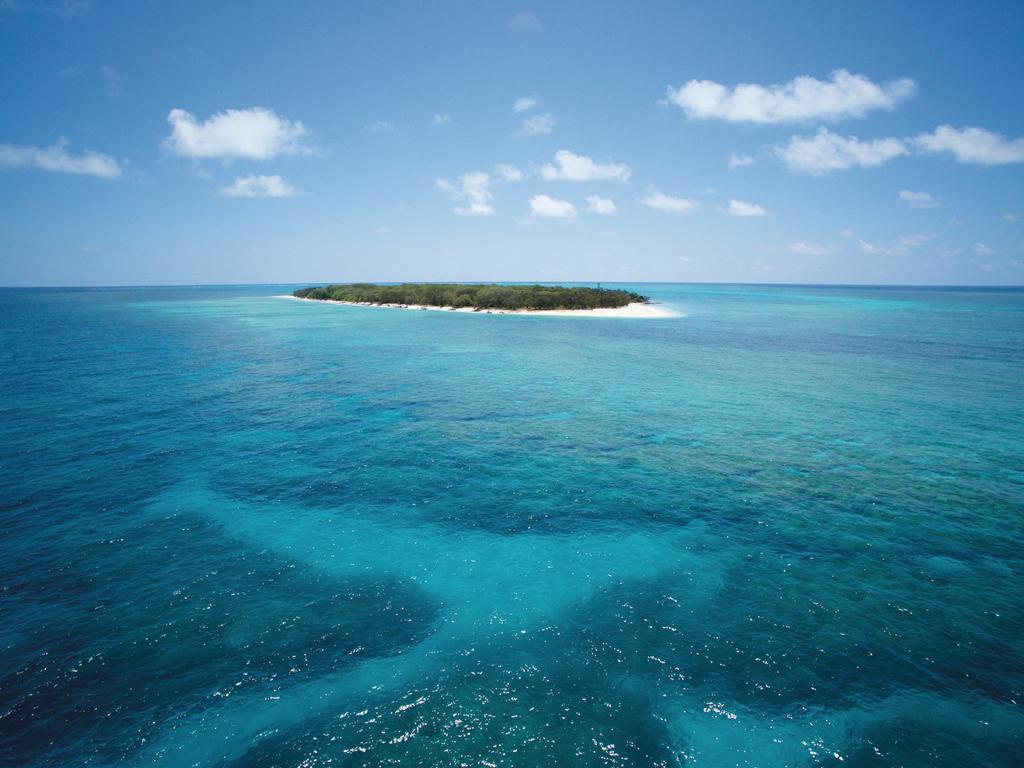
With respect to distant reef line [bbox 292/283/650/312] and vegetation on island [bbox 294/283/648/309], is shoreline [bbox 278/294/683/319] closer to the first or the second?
distant reef line [bbox 292/283/650/312]

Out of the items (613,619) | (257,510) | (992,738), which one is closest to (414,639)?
(613,619)

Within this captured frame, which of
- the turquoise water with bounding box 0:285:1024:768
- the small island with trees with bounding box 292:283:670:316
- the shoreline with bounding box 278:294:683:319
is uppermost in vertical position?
the small island with trees with bounding box 292:283:670:316

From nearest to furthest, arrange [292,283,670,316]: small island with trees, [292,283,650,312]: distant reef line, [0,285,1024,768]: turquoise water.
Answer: [0,285,1024,768]: turquoise water < [292,283,670,316]: small island with trees < [292,283,650,312]: distant reef line

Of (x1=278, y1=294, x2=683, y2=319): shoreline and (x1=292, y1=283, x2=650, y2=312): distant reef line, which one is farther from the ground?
(x1=292, y1=283, x2=650, y2=312): distant reef line

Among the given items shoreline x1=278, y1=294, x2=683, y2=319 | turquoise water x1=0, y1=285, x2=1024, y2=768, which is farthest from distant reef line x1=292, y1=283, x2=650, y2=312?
turquoise water x1=0, y1=285, x2=1024, y2=768

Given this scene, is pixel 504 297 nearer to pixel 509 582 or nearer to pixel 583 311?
pixel 583 311

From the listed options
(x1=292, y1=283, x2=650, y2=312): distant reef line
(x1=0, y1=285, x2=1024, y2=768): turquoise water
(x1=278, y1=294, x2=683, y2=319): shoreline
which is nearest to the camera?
(x1=0, y1=285, x2=1024, y2=768): turquoise water

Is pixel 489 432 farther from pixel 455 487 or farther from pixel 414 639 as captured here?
pixel 414 639

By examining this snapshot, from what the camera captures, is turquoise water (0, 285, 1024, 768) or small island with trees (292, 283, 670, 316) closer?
turquoise water (0, 285, 1024, 768)

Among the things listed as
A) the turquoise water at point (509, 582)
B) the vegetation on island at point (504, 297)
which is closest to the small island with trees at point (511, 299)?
the vegetation on island at point (504, 297)
